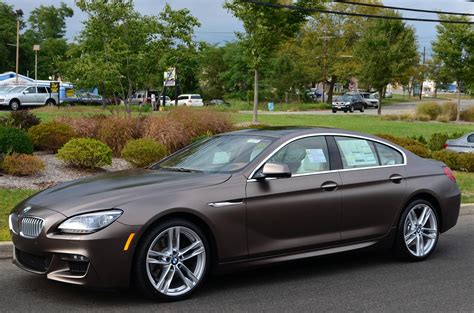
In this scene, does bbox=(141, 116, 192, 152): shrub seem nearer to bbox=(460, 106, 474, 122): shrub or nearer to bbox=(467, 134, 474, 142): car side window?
bbox=(467, 134, 474, 142): car side window

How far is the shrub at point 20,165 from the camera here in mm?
11227

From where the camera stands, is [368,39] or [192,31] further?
[368,39]

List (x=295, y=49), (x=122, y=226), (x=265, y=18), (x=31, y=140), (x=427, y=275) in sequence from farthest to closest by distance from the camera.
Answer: (x=295, y=49), (x=265, y=18), (x=31, y=140), (x=427, y=275), (x=122, y=226)

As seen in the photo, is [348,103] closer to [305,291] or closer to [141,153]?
[141,153]

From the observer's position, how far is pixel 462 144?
1862cm

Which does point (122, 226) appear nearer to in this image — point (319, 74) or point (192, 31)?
point (192, 31)

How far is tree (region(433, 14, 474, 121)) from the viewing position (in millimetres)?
41375

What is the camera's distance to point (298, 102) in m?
72.1

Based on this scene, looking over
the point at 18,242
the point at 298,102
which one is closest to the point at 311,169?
the point at 18,242

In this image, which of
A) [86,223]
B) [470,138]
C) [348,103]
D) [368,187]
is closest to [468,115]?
[348,103]

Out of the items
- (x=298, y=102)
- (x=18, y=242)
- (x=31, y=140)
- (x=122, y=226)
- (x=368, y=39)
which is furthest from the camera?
(x=298, y=102)

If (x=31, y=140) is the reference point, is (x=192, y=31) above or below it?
above

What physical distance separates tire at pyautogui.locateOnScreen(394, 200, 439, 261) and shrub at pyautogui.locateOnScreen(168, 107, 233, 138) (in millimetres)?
9012

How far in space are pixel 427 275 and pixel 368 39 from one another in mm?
46721
